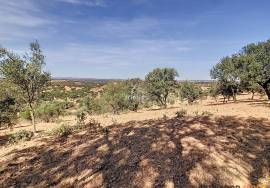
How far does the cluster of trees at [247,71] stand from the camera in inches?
1188

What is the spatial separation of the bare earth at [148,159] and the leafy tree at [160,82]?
37.5 metres

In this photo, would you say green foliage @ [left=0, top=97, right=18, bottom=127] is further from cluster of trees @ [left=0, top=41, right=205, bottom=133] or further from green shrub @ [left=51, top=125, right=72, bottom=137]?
green shrub @ [left=51, top=125, right=72, bottom=137]

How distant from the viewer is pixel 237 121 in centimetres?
1494

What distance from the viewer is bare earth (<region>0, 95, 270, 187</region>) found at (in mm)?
8125

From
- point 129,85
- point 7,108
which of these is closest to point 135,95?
point 129,85

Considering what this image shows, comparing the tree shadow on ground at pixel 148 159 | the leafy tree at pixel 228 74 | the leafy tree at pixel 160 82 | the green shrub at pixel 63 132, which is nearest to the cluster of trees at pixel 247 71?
the leafy tree at pixel 228 74

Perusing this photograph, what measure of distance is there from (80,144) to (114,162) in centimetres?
300

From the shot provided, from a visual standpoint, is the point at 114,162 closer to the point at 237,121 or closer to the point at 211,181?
the point at 211,181

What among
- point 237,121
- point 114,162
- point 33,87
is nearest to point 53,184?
Result: point 114,162

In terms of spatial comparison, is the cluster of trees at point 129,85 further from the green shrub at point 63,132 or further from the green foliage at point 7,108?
the green shrub at point 63,132

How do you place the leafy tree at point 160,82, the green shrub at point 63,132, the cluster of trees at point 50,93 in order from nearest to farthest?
1. the green shrub at point 63,132
2. the cluster of trees at point 50,93
3. the leafy tree at point 160,82

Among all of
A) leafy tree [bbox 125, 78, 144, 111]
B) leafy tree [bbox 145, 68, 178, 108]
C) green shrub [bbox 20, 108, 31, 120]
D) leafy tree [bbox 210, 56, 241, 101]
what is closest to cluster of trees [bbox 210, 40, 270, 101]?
leafy tree [bbox 210, 56, 241, 101]

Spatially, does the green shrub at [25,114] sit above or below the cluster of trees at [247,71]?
below

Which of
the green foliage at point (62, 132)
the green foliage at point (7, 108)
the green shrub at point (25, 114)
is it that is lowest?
the green shrub at point (25, 114)
